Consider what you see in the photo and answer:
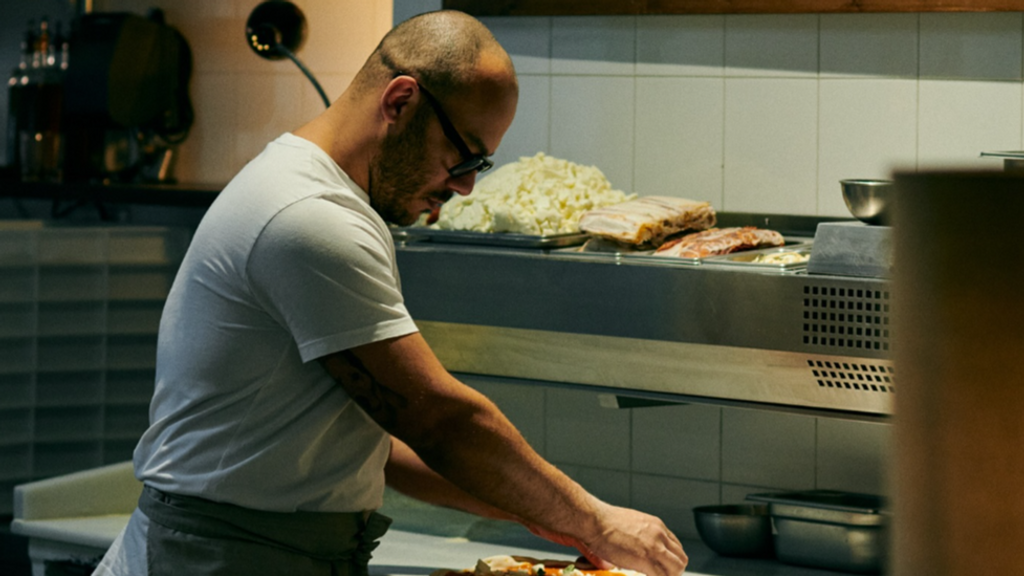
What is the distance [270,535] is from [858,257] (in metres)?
1.01

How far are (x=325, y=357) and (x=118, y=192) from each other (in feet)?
8.54

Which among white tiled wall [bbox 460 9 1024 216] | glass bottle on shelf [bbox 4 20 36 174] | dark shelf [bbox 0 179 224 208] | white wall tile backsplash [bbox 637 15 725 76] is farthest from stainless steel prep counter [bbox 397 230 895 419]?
glass bottle on shelf [bbox 4 20 36 174]

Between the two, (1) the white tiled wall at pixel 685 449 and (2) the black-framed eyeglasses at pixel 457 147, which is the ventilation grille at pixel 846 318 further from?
(2) the black-framed eyeglasses at pixel 457 147

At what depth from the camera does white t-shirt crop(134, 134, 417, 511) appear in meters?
1.41

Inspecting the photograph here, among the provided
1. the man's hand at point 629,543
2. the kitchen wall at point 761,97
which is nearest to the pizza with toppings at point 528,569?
the man's hand at point 629,543

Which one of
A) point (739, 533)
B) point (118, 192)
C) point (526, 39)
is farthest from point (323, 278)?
point (118, 192)

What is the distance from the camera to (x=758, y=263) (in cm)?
203

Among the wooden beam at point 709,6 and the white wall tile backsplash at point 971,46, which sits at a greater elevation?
the wooden beam at point 709,6

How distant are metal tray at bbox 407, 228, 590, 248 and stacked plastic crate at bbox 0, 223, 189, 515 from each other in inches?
58.7

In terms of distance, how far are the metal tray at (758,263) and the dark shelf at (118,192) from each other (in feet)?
6.45

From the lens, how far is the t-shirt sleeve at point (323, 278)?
1.40 metres

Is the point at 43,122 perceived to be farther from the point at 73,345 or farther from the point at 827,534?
the point at 827,534

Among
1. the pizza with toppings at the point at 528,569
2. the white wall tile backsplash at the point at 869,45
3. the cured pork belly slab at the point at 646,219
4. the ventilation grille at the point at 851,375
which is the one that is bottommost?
the pizza with toppings at the point at 528,569

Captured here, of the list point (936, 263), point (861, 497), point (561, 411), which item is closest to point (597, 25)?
point (561, 411)
